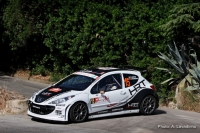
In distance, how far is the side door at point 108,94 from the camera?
42.6ft

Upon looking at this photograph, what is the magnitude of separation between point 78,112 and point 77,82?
128cm

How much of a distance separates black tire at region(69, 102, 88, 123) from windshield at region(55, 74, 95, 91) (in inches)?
22.3

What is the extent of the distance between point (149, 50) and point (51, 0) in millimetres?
5489

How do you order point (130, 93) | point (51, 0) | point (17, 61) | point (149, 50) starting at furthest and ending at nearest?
point (17, 61) → point (51, 0) → point (149, 50) → point (130, 93)

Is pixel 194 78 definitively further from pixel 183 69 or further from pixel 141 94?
pixel 141 94

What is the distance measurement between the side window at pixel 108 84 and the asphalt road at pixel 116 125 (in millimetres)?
904

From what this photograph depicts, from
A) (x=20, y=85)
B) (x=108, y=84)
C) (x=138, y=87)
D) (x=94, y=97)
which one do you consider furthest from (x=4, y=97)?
(x=20, y=85)

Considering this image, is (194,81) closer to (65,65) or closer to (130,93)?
(130,93)

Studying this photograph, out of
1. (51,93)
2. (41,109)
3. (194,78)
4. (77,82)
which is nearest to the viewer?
(41,109)

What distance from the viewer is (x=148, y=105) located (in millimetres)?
14133

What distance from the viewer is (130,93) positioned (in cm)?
1369

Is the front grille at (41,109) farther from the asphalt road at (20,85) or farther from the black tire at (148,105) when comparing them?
the asphalt road at (20,85)

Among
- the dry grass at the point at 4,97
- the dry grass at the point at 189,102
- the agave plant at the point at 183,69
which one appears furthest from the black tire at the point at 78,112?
the agave plant at the point at 183,69

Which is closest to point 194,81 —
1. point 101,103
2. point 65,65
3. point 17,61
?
point 101,103
